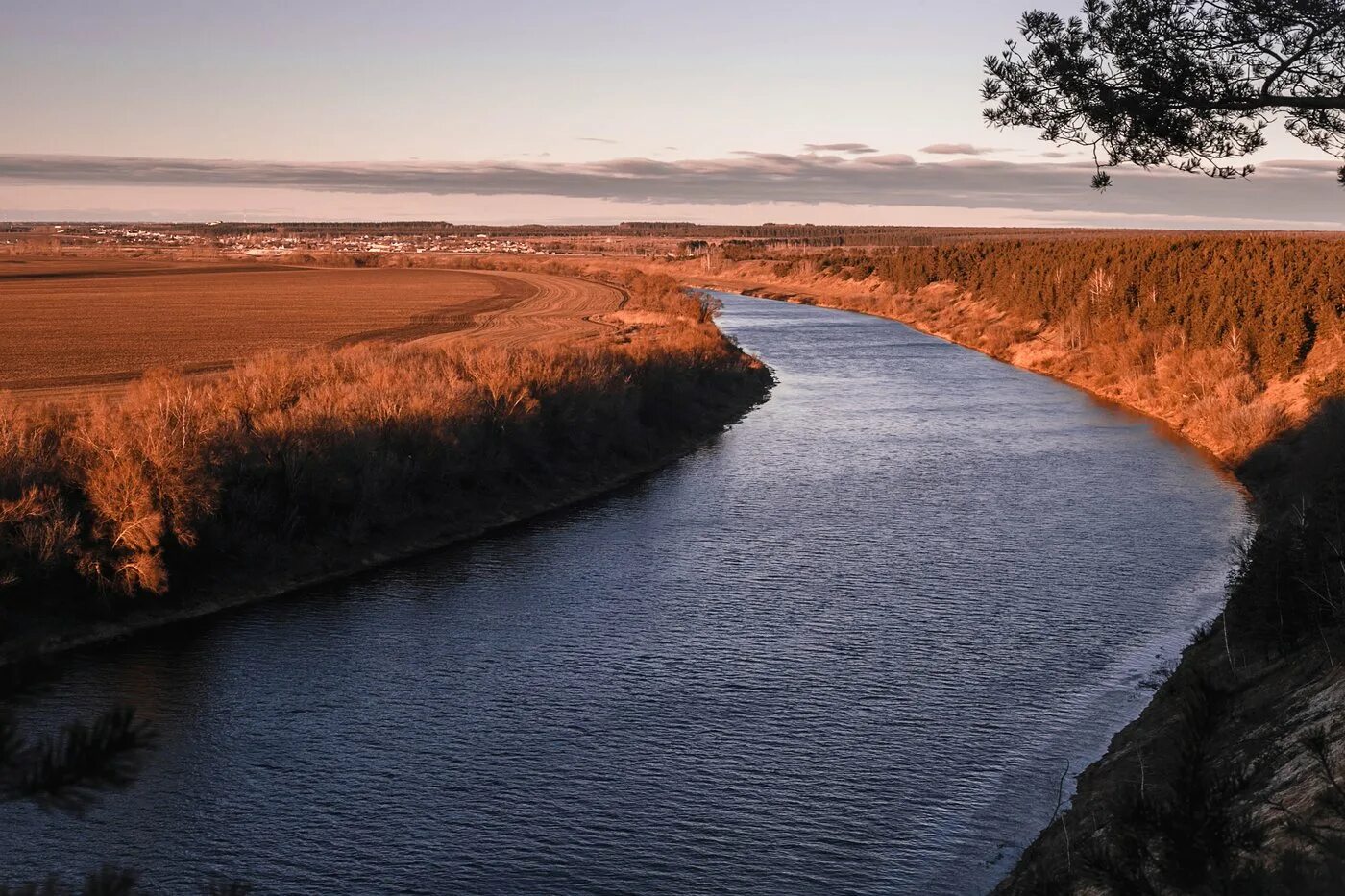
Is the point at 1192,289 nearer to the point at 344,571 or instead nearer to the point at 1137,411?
the point at 1137,411

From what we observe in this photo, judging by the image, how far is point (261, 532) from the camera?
91.4 ft

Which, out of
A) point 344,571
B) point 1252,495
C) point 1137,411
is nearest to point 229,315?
point 1137,411

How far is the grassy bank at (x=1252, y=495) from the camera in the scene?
7259 mm

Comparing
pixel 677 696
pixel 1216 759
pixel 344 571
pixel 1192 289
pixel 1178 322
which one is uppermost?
pixel 1192 289

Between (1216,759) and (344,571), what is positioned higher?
(1216,759)

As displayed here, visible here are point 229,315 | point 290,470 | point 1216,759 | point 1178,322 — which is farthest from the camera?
point 229,315

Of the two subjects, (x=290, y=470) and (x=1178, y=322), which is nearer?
(x=290, y=470)

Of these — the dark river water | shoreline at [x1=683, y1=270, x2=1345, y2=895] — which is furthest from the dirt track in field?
shoreline at [x1=683, y1=270, x2=1345, y2=895]

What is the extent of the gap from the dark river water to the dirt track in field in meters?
22.5

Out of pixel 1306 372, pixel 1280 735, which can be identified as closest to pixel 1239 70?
pixel 1280 735

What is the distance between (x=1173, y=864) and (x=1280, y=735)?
719cm

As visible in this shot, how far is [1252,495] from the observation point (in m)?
34.2

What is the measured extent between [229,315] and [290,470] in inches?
2076

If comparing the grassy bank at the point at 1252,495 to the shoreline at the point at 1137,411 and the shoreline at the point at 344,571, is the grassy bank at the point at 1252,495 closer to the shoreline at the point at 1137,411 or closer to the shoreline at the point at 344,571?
the shoreline at the point at 1137,411
